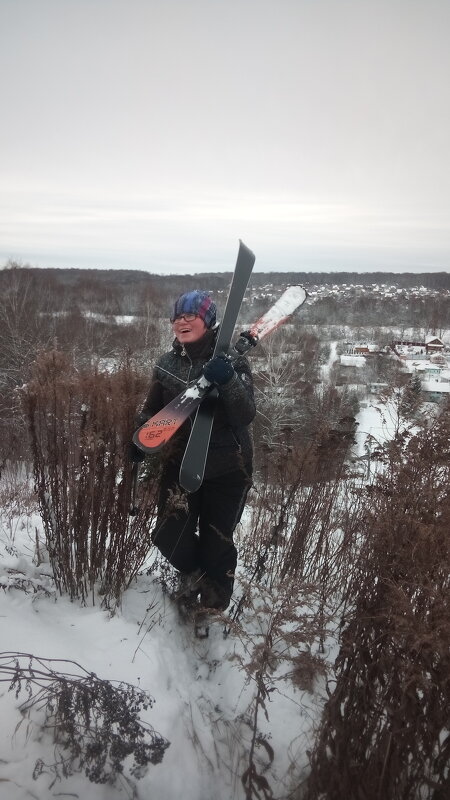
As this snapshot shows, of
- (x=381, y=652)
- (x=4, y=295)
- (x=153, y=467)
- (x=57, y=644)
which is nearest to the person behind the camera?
(x=381, y=652)

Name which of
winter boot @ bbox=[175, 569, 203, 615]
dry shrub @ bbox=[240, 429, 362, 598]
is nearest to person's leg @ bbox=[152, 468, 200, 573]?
winter boot @ bbox=[175, 569, 203, 615]

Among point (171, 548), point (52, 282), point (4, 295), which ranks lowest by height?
point (171, 548)

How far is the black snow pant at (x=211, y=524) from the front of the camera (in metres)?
2.05

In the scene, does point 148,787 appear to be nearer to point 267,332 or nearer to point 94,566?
point 94,566

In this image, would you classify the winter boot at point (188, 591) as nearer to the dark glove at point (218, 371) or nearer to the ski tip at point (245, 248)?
the dark glove at point (218, 371)

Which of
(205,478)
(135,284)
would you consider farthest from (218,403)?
(135,284)

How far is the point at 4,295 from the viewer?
2633 centimetres

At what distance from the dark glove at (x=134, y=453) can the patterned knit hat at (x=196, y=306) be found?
63 cm

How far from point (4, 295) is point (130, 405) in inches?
1127

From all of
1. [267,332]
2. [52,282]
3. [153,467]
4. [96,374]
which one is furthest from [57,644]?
[52,282]

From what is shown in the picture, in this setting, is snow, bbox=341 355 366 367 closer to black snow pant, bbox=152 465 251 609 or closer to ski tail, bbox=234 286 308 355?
ski tail, bbox=234 286 308 355

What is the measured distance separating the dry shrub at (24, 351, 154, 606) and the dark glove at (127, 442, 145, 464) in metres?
0.03

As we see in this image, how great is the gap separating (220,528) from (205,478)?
10.3 inches

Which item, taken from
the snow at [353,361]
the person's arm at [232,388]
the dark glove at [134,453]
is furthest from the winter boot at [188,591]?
the snow at [353,361]
